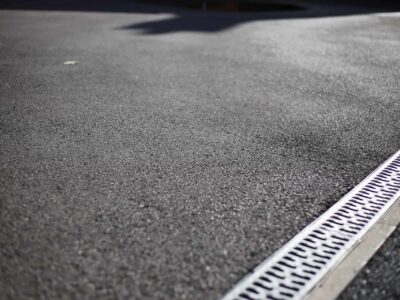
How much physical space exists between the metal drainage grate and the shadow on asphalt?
6023 millimetres

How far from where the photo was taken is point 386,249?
1.94 metres

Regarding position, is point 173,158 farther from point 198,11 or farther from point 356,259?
point 198,11

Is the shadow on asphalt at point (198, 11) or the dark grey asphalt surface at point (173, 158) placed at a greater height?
the shadow on asphalt at point (198, 11)

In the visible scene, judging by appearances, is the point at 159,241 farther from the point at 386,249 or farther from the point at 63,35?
the point at 63,35

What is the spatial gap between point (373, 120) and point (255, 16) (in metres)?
7.09

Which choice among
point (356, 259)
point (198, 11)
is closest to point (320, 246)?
point (356, 259)

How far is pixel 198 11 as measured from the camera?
36.4 feet

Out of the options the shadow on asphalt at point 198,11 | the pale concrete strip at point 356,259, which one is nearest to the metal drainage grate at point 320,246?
the pale concrete strip at point 356,259

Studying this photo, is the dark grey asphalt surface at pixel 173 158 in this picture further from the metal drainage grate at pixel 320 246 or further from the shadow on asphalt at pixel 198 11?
the shadow on asphalt at pixel 198 11

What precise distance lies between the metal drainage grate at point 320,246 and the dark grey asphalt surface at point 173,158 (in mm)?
61

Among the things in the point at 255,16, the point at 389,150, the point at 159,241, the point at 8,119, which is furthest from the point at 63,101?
the point at 255,16

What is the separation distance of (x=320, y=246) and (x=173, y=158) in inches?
44.3

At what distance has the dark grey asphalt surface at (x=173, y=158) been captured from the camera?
179 cm

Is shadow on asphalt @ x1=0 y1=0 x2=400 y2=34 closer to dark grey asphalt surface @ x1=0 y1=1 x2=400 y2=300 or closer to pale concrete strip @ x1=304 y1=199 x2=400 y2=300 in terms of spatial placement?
dark grey asphalt surface @ x1=0 y1=1 x2=400 y2=300
